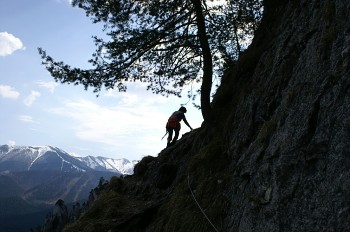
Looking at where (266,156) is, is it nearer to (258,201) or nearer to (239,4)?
(258,201)

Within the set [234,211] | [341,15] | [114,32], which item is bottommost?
[234,211]

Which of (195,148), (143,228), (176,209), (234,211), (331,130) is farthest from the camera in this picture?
(195,148)

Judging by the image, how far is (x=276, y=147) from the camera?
5805 millimetres

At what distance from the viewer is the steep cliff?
436 centimetres

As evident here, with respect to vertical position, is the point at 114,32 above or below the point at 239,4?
above

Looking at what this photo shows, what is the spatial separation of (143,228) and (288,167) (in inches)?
224

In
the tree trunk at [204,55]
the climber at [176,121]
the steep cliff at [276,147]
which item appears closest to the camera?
the steep cliff at [276,147]

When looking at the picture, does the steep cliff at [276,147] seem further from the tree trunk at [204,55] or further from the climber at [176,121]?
the climber at [176,121]

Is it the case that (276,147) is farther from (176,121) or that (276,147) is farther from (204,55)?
(176,121)

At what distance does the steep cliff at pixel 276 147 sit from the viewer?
14.3 feet

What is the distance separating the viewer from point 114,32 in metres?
13.1

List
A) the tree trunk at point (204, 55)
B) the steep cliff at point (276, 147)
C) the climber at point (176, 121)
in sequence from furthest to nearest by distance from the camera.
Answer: the climber at point (176, 121), the tree trunk at point (204, 55), the steep cliff at point (276, 147)

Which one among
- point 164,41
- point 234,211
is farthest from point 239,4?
point 234,211

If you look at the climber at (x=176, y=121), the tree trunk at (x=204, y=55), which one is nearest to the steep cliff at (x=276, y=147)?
the tree trunk at (x=204, y=55)
